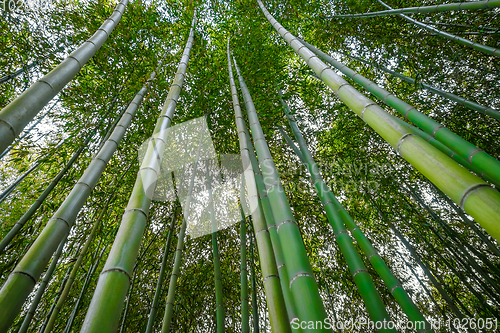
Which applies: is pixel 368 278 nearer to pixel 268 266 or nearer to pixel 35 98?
pixel 268 266

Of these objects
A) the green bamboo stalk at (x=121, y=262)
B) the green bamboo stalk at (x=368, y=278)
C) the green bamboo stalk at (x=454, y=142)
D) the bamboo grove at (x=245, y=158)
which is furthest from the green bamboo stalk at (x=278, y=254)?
the green bamboo stalk at (x=454, y=142)

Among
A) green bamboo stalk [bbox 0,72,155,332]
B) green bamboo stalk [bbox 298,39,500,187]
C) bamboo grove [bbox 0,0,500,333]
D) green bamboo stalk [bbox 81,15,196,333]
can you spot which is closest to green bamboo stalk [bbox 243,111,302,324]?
bamboo grove [bbox 0,0,500,333]

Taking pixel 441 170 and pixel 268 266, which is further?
pixel 268 266

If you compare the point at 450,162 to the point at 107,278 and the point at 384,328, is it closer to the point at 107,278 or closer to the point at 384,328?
the point at 384,328

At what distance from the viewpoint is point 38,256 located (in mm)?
1144

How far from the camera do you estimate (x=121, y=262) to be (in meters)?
0.88

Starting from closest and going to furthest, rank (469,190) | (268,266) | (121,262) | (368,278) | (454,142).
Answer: (469,190) → (121,262) → (454,142) → (268,266) → (368,278)

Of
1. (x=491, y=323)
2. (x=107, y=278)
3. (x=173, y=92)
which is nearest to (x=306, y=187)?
(x=491, y=323)

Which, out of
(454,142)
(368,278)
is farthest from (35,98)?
(368,278)

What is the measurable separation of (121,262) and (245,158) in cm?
96

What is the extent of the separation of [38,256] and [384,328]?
6.38 ft

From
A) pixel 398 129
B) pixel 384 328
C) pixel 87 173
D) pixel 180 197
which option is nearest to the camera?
pixel 398 129

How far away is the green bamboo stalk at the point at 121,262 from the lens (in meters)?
0.75

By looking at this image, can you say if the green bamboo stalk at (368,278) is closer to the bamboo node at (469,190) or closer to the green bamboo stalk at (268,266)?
the green bamboo stalk at (268,266)
